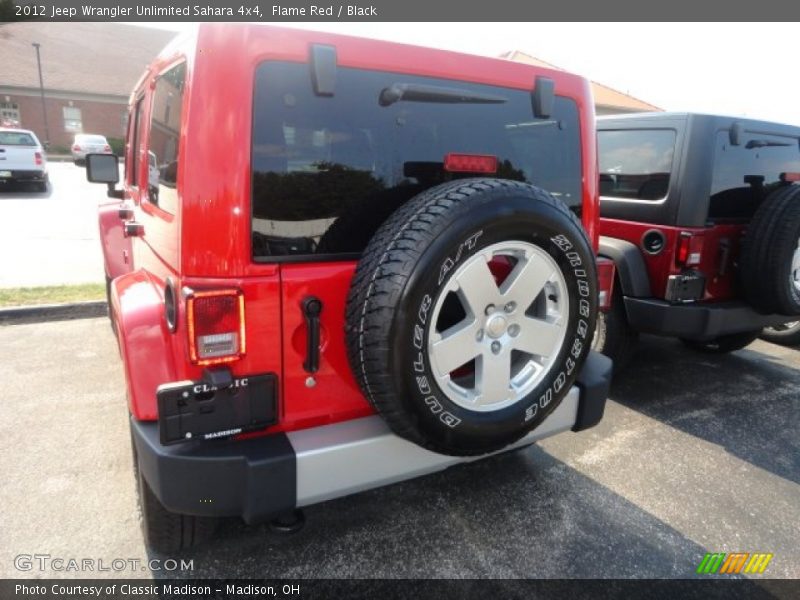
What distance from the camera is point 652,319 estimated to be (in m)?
3.74

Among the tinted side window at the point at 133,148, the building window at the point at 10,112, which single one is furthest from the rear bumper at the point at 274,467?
the building window at the point at 10,112

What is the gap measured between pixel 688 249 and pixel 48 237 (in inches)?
360

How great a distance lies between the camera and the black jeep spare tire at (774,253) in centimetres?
355

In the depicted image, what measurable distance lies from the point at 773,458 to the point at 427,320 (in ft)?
9.18

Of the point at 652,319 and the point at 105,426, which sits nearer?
the point at 105,426

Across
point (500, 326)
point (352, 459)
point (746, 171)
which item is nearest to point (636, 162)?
point (746, 171)

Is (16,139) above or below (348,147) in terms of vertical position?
above

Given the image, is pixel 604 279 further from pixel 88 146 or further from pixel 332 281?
pixel 88 146

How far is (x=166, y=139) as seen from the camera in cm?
202

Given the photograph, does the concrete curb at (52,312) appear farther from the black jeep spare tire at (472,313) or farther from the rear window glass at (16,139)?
the rear window glass at (16,139)

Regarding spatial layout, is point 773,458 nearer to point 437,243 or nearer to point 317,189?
point 437,243

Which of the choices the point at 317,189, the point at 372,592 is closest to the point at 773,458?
the point at 372,592

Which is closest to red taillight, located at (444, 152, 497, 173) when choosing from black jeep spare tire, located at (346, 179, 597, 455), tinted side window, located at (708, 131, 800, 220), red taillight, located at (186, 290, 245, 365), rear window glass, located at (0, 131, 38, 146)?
black jeep spare tire, located at (346, 179, 597, 455)

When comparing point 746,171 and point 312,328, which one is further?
point 746,171
